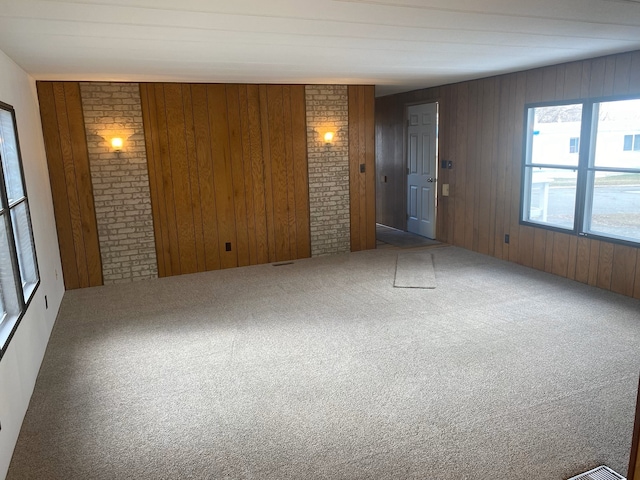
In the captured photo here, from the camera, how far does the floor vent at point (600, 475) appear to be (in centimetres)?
233

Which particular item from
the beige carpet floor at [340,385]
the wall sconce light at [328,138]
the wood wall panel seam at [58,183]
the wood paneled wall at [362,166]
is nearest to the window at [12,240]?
the beige carpet floor at [340,385]

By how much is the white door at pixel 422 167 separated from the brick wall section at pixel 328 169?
1.51 metres

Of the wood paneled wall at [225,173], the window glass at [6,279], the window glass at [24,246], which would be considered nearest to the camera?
the window glass at [6,279]

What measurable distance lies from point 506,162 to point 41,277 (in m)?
5.40

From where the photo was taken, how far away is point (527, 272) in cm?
581

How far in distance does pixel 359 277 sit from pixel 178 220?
243 cm

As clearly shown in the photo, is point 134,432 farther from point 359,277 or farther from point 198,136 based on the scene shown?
point 198,136

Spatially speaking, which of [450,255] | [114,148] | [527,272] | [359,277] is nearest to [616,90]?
[527,272]

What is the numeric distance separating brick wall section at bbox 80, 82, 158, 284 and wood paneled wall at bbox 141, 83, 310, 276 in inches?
5.0

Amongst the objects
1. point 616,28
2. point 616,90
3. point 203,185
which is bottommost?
point 203,185

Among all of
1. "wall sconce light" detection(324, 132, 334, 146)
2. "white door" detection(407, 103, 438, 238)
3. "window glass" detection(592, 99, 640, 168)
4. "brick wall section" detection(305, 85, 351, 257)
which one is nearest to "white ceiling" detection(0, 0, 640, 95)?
"window glass" detection(592, 99, 640, 168)

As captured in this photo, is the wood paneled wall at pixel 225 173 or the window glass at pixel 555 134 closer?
the window glass at pixel 555 134

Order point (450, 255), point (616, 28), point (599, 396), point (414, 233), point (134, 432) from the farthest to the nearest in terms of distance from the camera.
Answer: point (414, 233)
point (450, 255)
point (616, 28)
point (599, 396)
point (134, 432)

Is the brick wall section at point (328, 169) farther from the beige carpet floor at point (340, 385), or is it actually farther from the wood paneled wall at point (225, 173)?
the beige carpet floor at point (340, 385)
